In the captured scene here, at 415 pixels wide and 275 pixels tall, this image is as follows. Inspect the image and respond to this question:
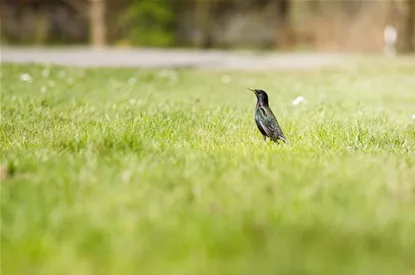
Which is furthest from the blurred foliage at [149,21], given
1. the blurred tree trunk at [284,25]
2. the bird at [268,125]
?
the bird at [268,125]

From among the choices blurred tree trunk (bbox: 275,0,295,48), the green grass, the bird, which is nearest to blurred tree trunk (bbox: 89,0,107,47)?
blurred tree trunk (bbox: 275,0,295,48)

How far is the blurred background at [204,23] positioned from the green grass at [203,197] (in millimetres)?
21046

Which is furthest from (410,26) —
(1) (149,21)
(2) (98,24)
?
(2) (98,24)

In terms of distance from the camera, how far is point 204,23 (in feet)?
97.9

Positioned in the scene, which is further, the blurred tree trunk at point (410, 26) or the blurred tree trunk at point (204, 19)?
the blurred tree trunk at point (204, 19)

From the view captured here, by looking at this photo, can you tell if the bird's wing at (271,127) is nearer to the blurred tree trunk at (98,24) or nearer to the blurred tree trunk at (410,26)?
the blurred tree trunk at (410,26)

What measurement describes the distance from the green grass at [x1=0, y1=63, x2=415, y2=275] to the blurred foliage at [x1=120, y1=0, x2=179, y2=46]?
23375 millimetres

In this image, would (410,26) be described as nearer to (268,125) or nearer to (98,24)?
(98,24)

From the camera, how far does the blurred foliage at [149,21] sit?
28531 millimetres

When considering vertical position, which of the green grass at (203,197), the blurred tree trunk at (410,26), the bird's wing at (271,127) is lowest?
the green grass at (203,197)

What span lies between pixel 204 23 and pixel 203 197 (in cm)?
2745

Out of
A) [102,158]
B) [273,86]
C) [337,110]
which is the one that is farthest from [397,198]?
[273,86]

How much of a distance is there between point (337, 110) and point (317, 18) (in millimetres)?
20948

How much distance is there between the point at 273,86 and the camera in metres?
10.5
